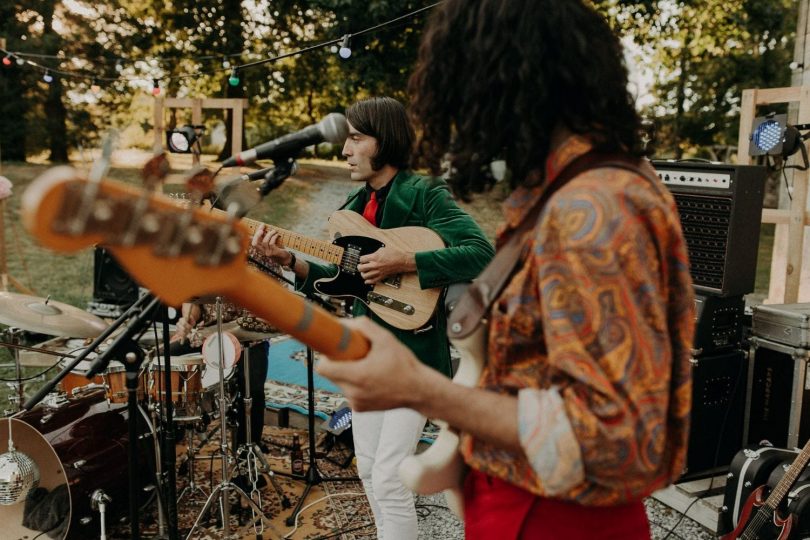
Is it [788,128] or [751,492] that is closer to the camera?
[751,492]

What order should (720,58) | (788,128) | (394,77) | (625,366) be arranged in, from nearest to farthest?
1. (625,366)
2. (788,128)
3. (394,77)
4. (720,58)

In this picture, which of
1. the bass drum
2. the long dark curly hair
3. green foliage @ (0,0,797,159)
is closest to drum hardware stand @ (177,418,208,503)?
the bass drum

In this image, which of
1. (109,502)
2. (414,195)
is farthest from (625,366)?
(109,502)

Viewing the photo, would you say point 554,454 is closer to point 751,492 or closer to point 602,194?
point 602,194

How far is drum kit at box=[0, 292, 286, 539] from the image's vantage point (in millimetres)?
3383

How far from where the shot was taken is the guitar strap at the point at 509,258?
1215mm

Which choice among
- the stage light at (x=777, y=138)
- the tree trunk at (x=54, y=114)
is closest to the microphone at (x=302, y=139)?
the stage light at (x=777, y=138)

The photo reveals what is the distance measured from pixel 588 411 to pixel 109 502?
325 cm

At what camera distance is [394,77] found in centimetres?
1259

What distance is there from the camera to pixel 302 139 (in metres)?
1.90

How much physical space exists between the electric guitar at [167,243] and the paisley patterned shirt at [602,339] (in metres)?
0.33

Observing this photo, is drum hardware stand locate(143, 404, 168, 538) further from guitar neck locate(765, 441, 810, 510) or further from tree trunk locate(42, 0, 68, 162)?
tree trunk locate(42, 0, 68, 162)

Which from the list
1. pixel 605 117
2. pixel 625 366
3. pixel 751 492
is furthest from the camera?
pixel 751 492

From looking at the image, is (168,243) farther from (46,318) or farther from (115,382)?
(115,382)
